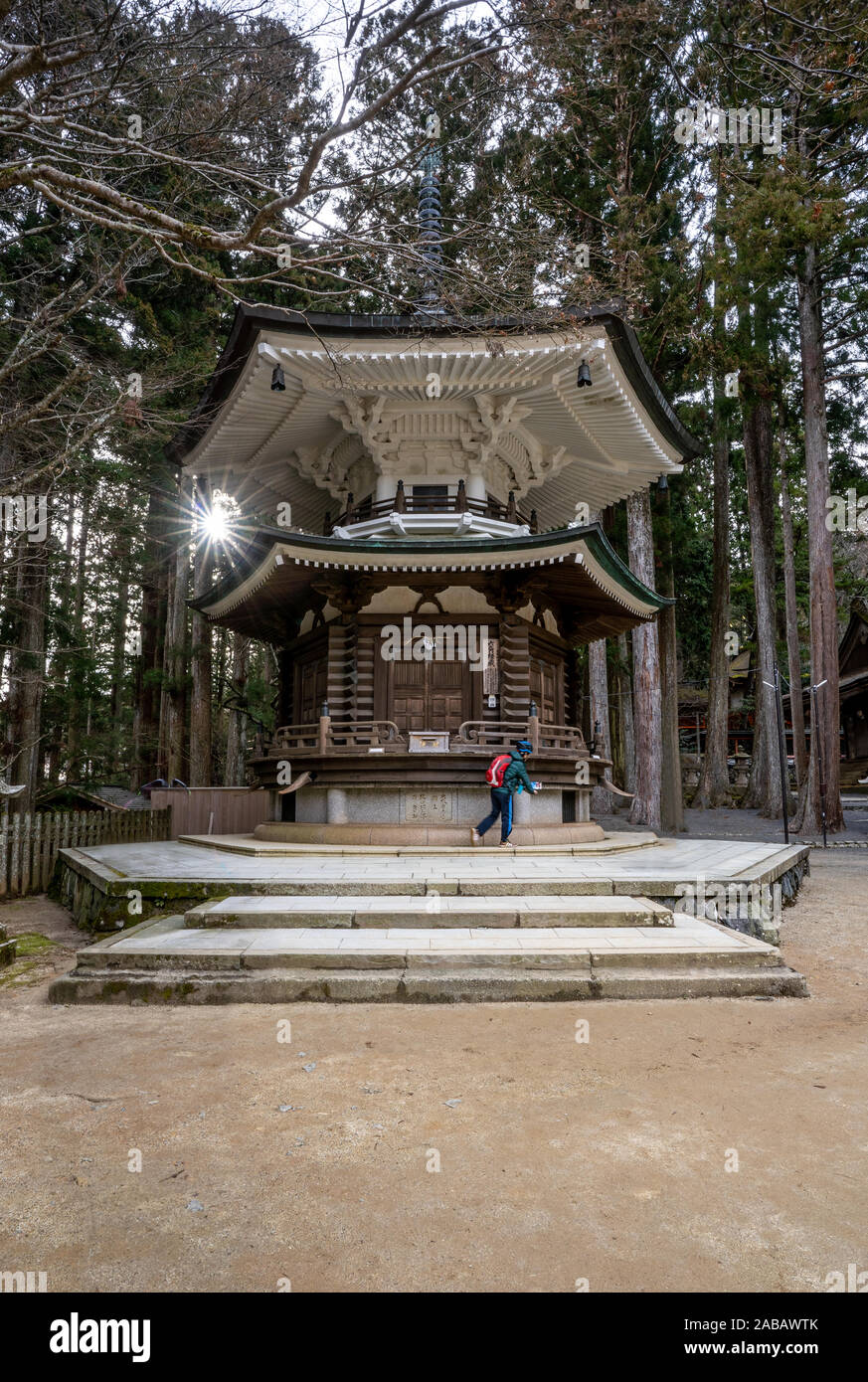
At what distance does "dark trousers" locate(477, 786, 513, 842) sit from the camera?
11320 millimetres

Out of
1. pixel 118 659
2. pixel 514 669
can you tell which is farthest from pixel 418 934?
pixel 118 659

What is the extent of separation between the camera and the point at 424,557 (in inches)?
508

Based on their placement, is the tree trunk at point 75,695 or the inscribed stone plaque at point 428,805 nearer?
the inscribed stone plaque at point 428,805

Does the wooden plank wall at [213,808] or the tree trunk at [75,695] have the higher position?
the tree trunk at [75,695]

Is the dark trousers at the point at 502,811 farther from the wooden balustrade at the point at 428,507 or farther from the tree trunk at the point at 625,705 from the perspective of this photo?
the tree trunk at the point at 625,705

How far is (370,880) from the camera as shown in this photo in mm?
8406

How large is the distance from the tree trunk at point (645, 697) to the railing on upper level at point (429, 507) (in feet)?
21.4

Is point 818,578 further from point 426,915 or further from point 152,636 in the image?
point 152,636

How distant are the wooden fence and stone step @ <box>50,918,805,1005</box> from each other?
23.6ft

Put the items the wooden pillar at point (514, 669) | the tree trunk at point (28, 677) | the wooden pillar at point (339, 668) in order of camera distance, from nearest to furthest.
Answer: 1. the wooden pillar at point (514, 669)
2. the wooden pillar at point (339, 668)
3. the tree trunk at point (28, 677)

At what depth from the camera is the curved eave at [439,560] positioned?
12.6 metres

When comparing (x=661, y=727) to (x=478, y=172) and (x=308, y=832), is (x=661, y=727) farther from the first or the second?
(x=478, y=172)

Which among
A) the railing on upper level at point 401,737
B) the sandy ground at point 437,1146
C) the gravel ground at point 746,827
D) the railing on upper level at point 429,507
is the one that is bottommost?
the gravel ground at point 746,827

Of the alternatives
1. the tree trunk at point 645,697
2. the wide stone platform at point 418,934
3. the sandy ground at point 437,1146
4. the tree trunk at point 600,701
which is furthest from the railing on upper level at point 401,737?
the tree trunk at point 600,701
